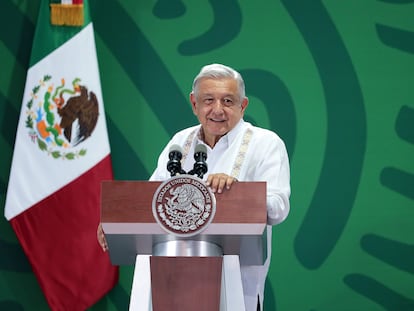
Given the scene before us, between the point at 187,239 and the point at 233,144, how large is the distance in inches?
35.6

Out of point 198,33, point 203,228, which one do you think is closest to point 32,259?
point 198,33

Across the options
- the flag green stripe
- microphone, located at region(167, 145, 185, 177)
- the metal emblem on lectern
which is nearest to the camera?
the metal emblem on lectern

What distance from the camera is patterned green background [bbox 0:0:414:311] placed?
5.00m

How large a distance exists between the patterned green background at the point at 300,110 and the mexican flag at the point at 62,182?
219 mm

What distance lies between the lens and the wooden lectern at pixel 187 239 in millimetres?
2570

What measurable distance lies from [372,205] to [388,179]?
203mm

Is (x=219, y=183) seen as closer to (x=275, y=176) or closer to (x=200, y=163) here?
(x=200, y=163)

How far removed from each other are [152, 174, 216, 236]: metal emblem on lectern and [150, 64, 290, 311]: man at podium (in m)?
0.67

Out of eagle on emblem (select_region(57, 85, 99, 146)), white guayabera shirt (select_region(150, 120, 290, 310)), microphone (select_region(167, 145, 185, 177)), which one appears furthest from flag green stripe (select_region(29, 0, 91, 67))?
microphone (select_region(167, 145, 185, 177))

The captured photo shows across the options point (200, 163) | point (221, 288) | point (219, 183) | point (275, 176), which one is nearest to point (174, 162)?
point (200, 163)

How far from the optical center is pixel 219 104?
3406 millimetres

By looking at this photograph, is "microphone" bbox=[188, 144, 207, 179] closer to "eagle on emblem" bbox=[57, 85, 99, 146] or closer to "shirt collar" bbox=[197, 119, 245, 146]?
"shirt collar" bbox=[197, 119, 245, 146]

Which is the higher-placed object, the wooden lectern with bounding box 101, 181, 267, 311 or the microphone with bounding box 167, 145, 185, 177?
the microphone with bounding box 167, 145, 185, 177

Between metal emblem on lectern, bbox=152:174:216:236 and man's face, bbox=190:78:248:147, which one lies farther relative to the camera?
man's face, bbox=190:78:248:147
